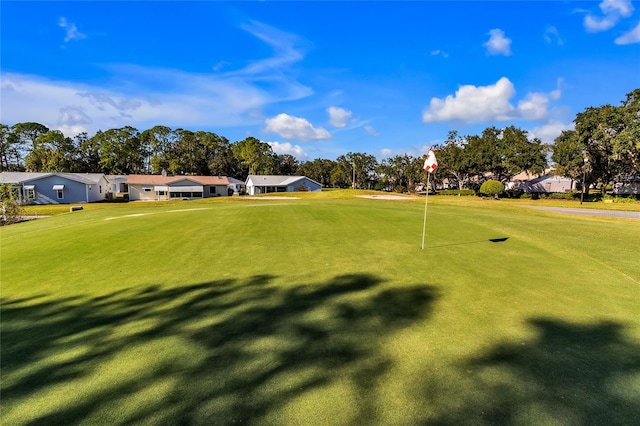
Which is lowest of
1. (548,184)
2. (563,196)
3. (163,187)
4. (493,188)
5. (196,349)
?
(196,349)

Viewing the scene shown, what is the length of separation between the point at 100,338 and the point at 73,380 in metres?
1.13

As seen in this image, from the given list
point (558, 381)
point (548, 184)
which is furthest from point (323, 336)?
point (548, 184)

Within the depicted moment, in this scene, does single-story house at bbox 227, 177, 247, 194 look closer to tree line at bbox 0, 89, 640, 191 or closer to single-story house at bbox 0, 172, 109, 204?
tree line at bbox 0, 89, 640, 191

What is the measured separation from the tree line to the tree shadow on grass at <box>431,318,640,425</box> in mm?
46473

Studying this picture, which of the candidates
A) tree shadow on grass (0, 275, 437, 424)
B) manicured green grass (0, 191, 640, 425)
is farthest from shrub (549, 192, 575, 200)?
tree shadow on grass (0, 275, 437, 424)

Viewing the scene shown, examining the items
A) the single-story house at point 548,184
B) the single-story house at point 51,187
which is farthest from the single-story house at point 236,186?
the single-story house at point 548,184

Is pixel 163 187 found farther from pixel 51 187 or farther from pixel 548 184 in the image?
pixel 548 184

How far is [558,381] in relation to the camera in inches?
139

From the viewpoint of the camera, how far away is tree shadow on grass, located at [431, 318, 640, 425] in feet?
9.83

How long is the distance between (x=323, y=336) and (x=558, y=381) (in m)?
2.84

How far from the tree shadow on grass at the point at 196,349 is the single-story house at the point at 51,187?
5546cm

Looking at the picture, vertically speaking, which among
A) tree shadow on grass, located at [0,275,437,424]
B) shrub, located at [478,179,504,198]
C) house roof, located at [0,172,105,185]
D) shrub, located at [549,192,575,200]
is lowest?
tree shadow on grass, located at [0,275,437,424]

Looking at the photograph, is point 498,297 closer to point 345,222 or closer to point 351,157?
point 345,222

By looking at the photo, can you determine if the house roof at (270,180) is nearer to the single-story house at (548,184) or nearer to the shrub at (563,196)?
the shrub at (563,196)
